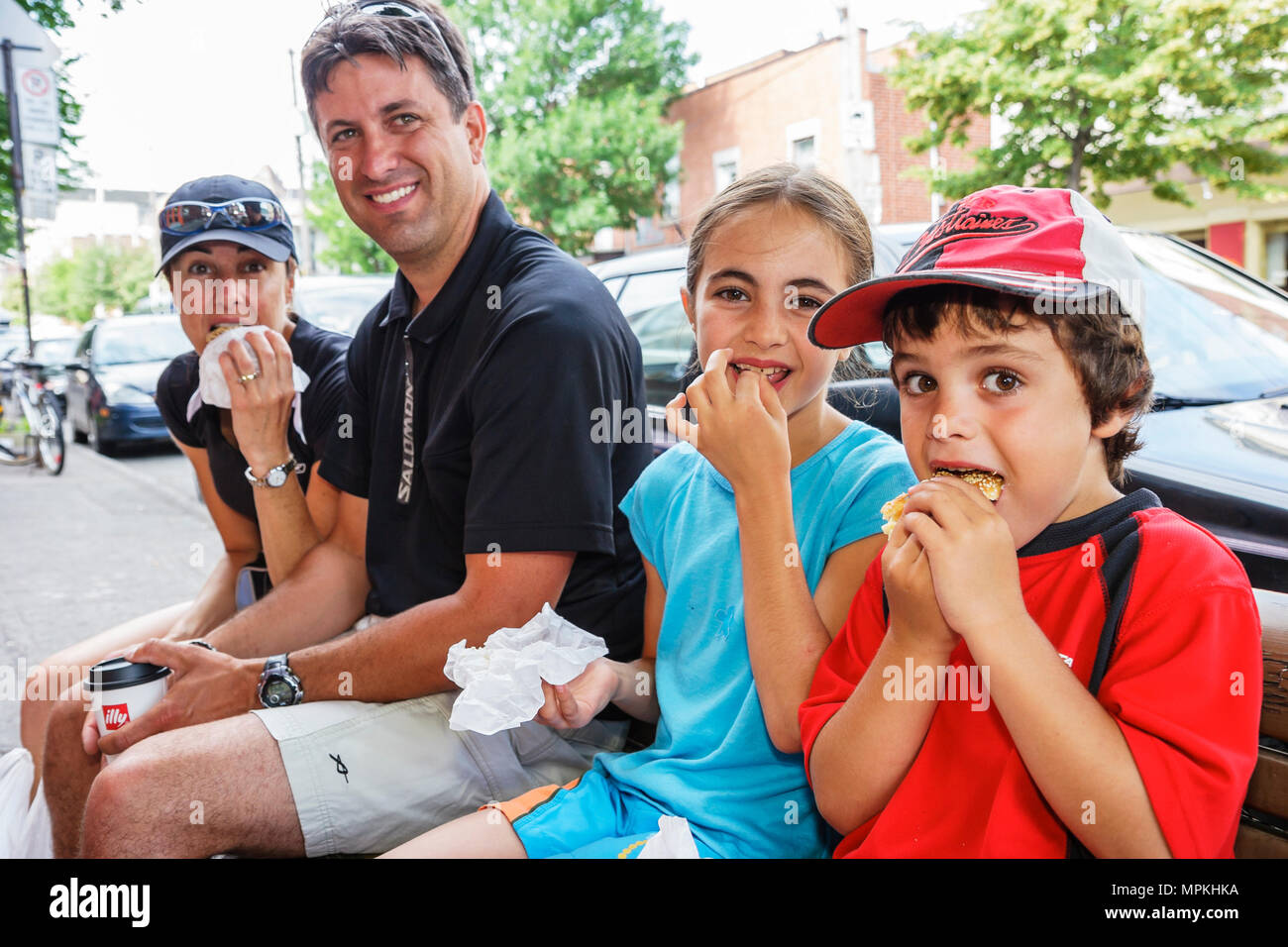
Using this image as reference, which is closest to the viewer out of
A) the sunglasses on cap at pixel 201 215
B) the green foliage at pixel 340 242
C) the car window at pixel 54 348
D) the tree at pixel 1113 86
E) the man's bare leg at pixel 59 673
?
the man's bare leg at pixel 59 673

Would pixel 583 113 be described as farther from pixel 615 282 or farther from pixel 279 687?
pixel 279 687

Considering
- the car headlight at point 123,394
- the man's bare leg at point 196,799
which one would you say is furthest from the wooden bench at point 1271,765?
the car headlight at point 123,394

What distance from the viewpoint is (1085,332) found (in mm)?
1180

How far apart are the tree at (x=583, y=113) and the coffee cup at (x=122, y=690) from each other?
820 cm

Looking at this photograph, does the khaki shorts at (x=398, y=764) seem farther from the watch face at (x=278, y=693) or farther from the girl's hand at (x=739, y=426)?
the girl's hand at (x=739, y=426)

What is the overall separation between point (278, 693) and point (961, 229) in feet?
4.76

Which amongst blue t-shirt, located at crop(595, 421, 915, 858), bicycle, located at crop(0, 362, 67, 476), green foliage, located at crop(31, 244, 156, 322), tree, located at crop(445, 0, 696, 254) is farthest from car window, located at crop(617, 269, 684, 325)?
green foliage, located at crop(31, 244, 156, 322)

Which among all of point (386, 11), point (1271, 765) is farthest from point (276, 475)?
point (1271, 765)

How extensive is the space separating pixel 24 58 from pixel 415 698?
3.72 m

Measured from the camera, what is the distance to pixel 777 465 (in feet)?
A: 4.75

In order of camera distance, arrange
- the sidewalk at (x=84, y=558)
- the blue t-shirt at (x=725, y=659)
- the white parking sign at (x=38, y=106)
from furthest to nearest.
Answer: the sidewalk at (x=84, y=558) < the white parking sign at (x=38, y=106) < the blue t-shirt at (x=725, y=659)

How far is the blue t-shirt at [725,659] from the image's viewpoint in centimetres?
150
